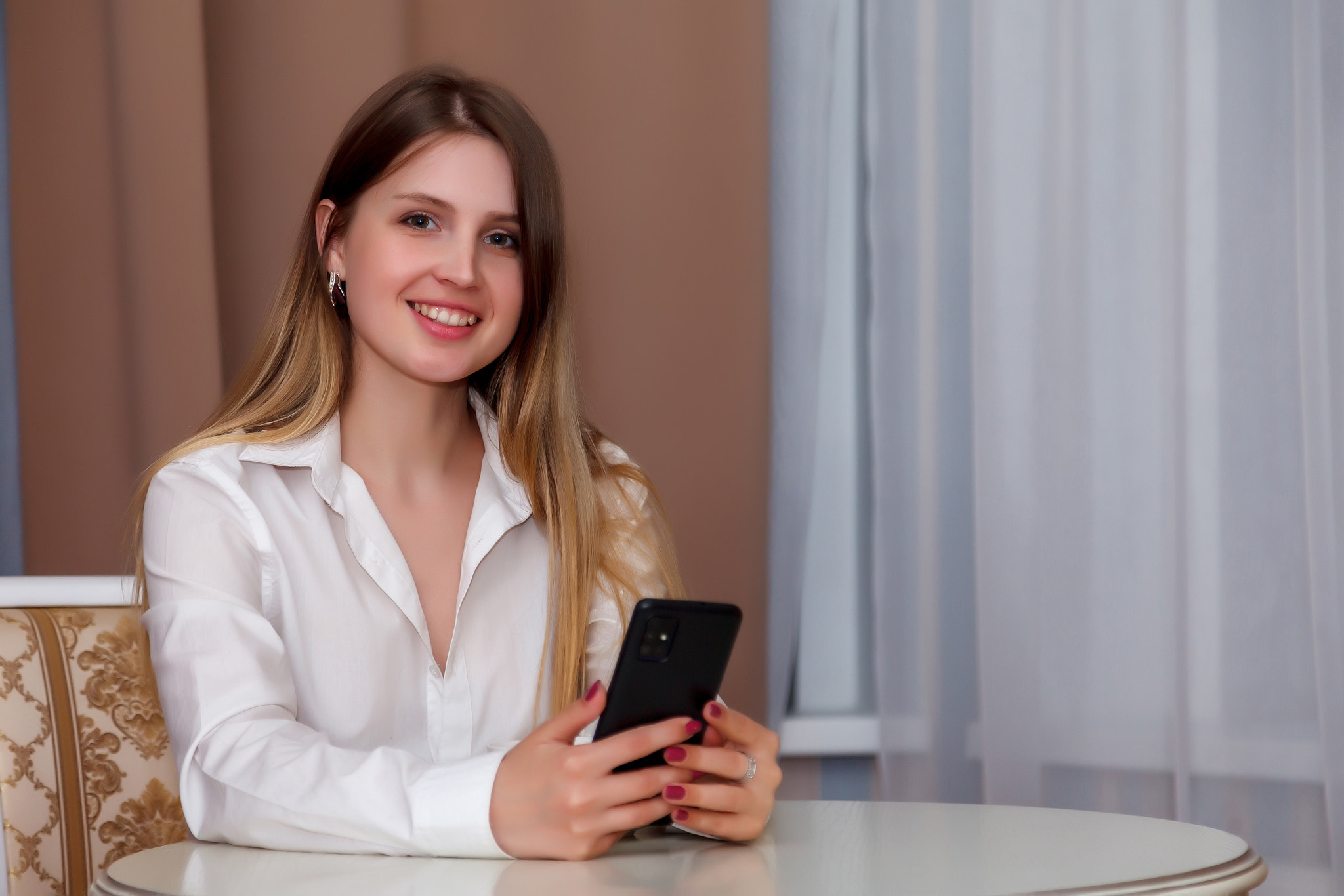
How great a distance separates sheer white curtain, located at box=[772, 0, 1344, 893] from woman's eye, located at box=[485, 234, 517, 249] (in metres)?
0.74

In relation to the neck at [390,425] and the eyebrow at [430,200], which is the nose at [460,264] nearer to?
the eyebrow at [430,200]

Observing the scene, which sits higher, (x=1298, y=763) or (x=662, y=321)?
(x=662, y=321)

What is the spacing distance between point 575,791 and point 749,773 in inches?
6.6

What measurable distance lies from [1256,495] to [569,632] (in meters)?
1.14

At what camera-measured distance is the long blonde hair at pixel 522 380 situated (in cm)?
136

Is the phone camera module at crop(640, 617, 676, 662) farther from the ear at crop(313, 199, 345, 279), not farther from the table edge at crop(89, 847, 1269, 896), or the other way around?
the ear at crop(313, 199, 345, 279)

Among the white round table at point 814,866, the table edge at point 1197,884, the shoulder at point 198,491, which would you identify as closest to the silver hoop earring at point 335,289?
the shoulder at point 198,491

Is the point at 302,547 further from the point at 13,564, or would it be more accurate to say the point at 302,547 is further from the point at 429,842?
the point at 13,564

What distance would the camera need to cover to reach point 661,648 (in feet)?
2.85

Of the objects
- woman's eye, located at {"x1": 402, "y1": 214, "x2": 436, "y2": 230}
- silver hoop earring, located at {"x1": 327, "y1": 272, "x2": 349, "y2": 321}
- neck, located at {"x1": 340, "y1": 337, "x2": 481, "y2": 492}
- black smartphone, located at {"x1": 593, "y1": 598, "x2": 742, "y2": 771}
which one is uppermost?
woman's eye, located at {"x1": 402, "y1": 214, "x2": 436, "y2": 230}

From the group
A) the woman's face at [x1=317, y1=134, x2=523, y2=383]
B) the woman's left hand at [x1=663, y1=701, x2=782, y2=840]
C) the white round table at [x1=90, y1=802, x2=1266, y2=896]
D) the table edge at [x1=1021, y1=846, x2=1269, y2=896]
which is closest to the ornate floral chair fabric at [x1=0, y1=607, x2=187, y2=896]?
the white round table at [x1=90, y1=802, x2=1266, y2=896]

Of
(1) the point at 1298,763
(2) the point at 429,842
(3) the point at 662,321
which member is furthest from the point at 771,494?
(2) the point at 429,842

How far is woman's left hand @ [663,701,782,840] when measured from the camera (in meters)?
0.89

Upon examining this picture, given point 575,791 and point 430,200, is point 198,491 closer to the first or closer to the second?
point 430,200
